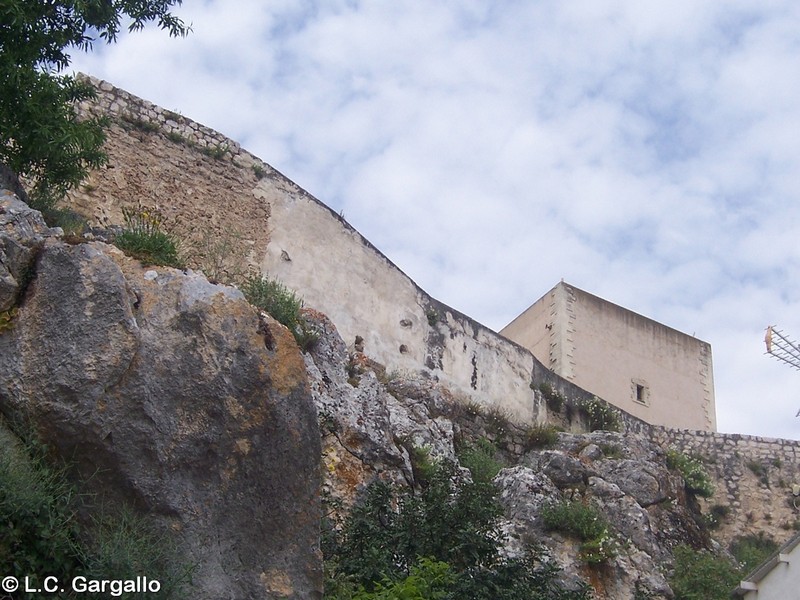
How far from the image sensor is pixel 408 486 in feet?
39.2

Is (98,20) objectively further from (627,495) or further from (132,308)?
(627,495)

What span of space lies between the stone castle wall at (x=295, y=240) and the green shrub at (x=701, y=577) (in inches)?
179

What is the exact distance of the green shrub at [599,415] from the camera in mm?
19078

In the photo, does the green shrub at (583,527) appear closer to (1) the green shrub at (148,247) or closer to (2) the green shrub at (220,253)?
(2) the green shrub at (220,253)

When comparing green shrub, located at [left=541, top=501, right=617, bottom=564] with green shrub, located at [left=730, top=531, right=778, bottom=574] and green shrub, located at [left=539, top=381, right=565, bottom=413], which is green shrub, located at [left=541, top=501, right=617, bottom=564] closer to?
green shrub, located at [left=730, top=531, right=778, bottom=574]

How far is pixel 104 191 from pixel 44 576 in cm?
835

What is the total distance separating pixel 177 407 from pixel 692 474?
509 inches

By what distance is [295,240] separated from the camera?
16.1m

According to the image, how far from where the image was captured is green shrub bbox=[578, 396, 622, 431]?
19078mm

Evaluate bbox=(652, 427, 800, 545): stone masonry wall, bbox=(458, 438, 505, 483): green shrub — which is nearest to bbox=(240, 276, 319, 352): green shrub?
bbox=(458, 438, 505, 483): green shrub

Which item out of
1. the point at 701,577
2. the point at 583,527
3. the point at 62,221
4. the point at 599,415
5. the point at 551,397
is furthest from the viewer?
the point at 599,415

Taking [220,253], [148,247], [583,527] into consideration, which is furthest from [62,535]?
[220,253]

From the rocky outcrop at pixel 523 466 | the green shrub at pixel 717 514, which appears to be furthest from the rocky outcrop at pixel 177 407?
the green shrub at pixel 717 514

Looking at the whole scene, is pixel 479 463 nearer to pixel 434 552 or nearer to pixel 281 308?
pixel 281 308
